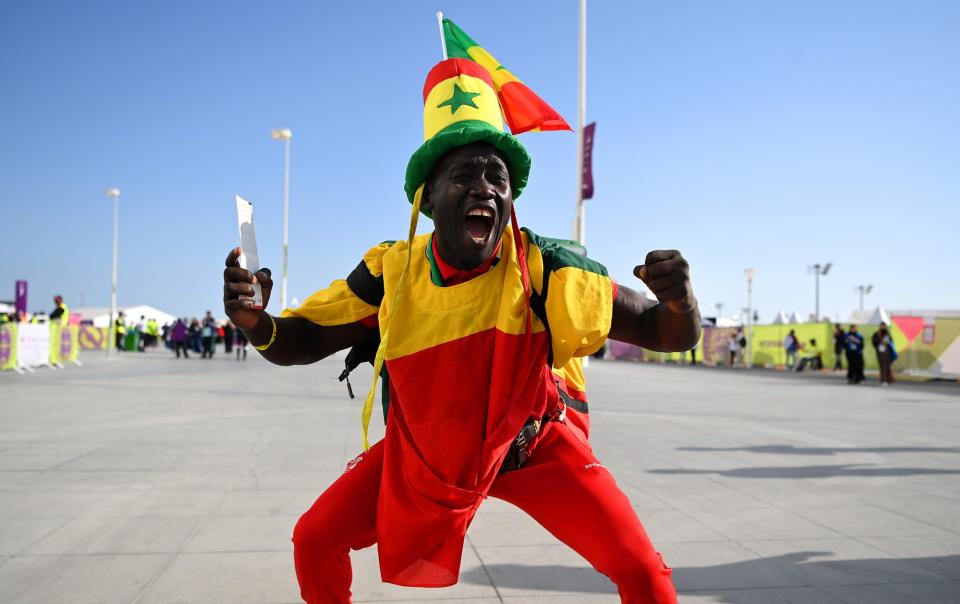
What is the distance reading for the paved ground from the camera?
11.3 feet

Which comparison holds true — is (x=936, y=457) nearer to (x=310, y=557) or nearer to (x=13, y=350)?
(x=310, y=557)

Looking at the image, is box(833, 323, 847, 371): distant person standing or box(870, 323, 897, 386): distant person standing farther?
box(833, 323, 847, 371): distant person standing

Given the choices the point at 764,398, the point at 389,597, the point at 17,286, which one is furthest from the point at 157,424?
the point at 17,286

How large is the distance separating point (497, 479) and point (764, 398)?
42.6ft

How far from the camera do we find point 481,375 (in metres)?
2.11

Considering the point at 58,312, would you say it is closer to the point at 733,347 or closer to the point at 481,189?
the point at 481,189

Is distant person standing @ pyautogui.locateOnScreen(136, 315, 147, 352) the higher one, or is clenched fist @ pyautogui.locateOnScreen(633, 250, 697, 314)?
clenched fist @ pyautogui.locateOnScreen(633, 250, 697, 314)

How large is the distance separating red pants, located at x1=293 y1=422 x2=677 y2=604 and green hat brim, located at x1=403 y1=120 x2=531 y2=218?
84cm

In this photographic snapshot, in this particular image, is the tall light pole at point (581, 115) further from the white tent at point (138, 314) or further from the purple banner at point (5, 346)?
the white tent at point (138, 314)

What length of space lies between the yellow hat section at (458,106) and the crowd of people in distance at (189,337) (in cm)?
2051

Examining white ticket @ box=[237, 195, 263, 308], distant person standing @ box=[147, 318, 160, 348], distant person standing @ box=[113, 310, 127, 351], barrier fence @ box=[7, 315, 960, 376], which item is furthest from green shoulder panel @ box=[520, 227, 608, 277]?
distant person standing @ box=[147, 318, 160, 348]

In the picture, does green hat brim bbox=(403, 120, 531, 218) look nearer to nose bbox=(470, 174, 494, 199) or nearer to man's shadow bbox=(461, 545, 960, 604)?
nose bbox=(470, 174, 494, 199)

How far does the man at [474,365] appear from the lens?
2.05m

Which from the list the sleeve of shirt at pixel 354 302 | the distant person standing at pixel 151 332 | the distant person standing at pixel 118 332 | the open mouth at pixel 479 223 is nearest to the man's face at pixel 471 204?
the open mouth at pixel 479 223
